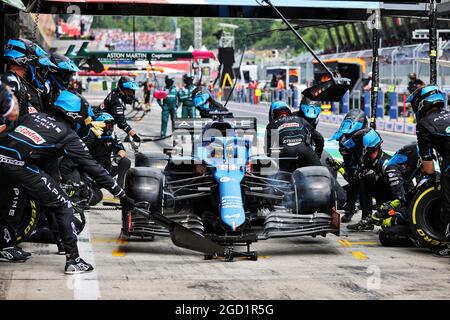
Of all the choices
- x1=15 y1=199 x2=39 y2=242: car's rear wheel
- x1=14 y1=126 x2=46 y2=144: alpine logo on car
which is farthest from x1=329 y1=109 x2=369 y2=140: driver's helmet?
x1=14 y1=126 x2=46 y2=144: alpine logo on car

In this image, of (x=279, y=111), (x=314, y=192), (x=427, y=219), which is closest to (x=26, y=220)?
(x=314, y=192)

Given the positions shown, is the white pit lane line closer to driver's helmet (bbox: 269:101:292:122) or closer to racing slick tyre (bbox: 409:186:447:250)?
racing slick tyre (bbox: 409:186:447:250)

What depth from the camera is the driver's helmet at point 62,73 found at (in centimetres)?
1021

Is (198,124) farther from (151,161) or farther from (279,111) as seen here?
(279,111)

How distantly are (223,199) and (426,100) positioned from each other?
7.57 ft

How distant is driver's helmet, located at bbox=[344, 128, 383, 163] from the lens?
10.6 meters

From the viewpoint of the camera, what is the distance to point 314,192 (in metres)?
9.16

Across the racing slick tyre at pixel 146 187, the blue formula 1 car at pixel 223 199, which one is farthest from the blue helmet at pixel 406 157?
the racing slick tyre at pixel 146 187

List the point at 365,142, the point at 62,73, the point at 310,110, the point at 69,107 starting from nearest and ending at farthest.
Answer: the point at 69,107
the point at 62,73
the point at 365,142
the point at 310,110

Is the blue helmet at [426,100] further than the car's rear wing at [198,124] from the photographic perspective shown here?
No

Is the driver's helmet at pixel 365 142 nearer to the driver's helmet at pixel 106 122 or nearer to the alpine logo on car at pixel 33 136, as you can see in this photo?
the driver's helmet at pixel 106 122

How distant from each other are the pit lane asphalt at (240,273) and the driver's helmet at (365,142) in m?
1.18

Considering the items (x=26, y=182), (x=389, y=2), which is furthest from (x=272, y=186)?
(x=389, y=2)

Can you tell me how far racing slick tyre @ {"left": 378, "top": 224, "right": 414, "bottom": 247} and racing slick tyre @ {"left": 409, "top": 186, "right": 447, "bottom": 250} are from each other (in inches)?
12.2
